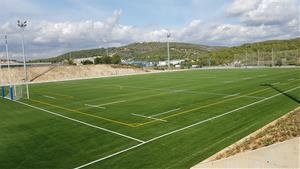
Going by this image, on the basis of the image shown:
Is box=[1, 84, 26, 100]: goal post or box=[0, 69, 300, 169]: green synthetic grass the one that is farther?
box=[1, 84, 26, 100]: goal post

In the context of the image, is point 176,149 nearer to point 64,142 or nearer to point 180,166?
point 180,166

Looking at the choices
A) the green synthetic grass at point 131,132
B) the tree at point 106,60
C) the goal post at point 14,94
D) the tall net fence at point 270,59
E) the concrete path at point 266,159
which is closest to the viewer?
the concrete path at point 266,159

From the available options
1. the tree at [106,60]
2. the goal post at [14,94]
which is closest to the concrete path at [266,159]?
the goal post at [14,94]

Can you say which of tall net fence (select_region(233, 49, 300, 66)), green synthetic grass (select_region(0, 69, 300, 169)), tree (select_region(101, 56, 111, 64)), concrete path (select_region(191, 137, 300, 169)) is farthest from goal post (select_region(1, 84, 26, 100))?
tall net fence (select_region(233, 49, 300, 66))

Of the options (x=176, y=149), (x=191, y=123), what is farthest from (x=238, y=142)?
(x=191, y=123)

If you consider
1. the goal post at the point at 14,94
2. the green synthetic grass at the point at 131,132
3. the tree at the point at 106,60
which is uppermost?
the tree at the point at 106,60

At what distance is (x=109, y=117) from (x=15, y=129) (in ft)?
16.1

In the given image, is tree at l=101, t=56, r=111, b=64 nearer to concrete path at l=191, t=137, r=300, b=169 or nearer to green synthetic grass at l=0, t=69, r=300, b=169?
green synthetic grass at l=0, t=69, r=300, b=169

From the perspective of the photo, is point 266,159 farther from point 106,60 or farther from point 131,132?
point 106,60

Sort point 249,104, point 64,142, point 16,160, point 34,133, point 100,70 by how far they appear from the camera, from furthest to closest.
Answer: point 100,70, point 249,104, point 34,133, point 64,142, point 16,160

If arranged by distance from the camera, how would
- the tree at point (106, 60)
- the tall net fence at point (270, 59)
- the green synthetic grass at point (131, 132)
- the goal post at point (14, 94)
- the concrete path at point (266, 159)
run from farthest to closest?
1. the tree at point (106, 60)
2. the tall net fence at point (270, 59)
3. the goal post at point (14, 94)
4. the green synthetic grass at point (131, 132)
5. the concrete path at point (266, 159)

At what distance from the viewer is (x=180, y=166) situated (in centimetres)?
797

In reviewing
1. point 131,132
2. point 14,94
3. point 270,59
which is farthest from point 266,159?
point 270,59

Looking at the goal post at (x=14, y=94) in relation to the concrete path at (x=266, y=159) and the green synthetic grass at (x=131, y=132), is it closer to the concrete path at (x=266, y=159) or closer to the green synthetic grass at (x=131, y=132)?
the green synthetic grass at (x=131, y=132)
